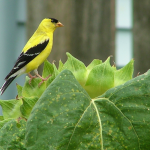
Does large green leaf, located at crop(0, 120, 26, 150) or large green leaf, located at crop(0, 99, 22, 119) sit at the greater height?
large green leaf, located at crop(0, 99, 22, 119)

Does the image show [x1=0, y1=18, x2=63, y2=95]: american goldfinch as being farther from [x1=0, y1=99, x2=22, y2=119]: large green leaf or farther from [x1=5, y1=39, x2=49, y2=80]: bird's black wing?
[x1=0, y1=99, x2=22, y2=119]: large green leaf

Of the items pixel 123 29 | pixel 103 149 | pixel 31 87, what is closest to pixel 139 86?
pixel 103 149

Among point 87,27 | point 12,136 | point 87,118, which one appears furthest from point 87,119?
point 87,27

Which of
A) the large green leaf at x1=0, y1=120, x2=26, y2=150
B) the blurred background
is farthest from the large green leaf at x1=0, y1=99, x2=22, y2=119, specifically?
the blurred background

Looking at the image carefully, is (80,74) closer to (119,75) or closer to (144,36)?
(119,75)

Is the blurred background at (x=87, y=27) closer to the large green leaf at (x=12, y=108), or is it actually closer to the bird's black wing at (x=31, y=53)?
the bird's black wing at (x=31, y=53)

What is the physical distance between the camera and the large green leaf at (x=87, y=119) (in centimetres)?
55

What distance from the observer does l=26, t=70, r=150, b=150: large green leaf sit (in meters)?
0.55

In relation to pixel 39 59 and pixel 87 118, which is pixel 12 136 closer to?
pixel 87 118

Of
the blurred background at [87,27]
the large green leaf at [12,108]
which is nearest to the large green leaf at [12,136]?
the large green leaf at [12,108]

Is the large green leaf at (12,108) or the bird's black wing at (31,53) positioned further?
the bird's black wing at (31,53)

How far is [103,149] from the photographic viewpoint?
0.56 metres

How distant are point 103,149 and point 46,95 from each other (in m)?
0.14

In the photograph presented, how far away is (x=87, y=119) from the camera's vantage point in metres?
0.57
